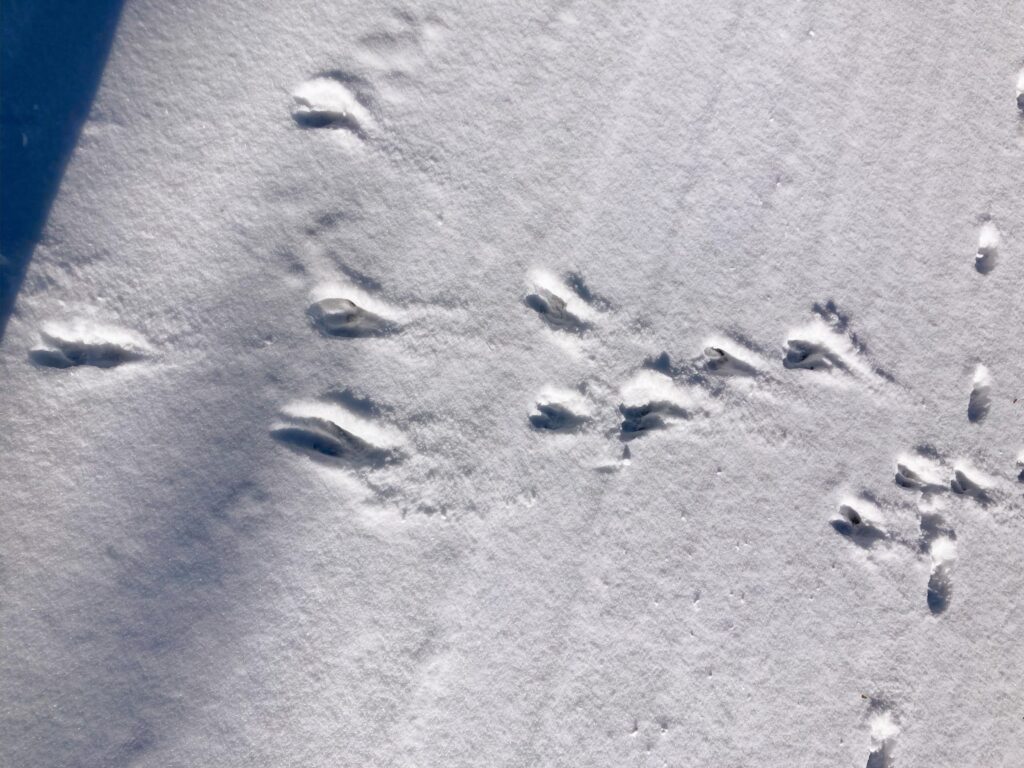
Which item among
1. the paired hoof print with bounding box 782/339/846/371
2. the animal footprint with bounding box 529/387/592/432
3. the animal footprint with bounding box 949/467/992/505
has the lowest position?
the animal footprint with bounding box 529/387/592/432

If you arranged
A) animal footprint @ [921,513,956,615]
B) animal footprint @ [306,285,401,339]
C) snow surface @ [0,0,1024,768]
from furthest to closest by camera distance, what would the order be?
animal footprint @ [921,513,956,615] < animal footprint @ [306,285,401,339] < snow surface @ [0,0,1024,768]

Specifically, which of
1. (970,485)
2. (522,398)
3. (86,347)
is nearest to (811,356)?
(970,485)

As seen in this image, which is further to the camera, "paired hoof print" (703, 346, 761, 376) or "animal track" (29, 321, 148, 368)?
"paired hoof print" (703, 346, 761, 376)

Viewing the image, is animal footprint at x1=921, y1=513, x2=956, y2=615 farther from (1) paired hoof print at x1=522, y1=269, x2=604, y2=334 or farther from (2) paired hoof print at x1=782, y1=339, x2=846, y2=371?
(1) paired hoof print at x1=522, y1=269, x2=604, y2=334

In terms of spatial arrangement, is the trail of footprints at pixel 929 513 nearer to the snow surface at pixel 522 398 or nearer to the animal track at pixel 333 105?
the snow surface at pixel 522 398

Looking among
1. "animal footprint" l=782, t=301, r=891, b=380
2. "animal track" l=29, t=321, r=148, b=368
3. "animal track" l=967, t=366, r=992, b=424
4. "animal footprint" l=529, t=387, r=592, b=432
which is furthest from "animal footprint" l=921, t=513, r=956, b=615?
"animal track" l=29, t=321, r=148, b=368

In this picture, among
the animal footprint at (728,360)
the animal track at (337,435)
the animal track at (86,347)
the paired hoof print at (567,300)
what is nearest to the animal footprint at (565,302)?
the paired hoof print at (567,300)

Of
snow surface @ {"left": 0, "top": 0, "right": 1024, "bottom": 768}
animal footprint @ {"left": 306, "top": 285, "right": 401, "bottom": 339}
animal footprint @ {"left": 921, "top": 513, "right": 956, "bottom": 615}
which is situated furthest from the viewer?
animal footprint @ {"left": 921, "top": 513, "right": 956, "bottom": 615}

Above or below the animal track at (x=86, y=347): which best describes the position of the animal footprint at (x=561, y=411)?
above
